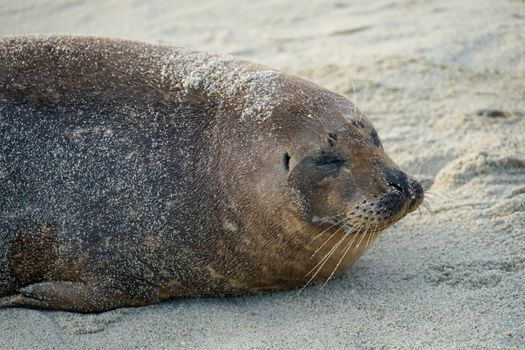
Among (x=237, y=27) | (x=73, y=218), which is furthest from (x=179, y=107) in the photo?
(x=237, y=27)

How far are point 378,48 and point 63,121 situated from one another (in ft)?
13.1

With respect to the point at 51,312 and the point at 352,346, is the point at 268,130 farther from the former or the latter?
the point at 51,312

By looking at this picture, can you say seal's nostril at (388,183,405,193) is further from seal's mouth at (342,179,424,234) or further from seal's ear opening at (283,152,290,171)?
seal's ear opening at (283,152,290,171)

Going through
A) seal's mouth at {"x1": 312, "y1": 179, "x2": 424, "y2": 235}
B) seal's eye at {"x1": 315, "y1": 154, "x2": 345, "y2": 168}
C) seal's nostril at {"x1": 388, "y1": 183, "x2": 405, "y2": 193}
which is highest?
seal's eye at {"x1": 315, "y1": 154, "x2": 345, "y2": 168}

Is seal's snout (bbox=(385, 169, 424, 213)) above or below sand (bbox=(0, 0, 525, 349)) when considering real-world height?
above

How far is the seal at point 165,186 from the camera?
4.26m

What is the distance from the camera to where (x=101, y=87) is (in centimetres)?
449

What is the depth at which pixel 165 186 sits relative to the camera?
4352 millimetres

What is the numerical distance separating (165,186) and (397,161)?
2114mm

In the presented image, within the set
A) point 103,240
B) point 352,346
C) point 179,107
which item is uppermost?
point 179,107

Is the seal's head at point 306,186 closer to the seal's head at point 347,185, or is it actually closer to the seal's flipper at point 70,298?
the seal's head at point 347,185

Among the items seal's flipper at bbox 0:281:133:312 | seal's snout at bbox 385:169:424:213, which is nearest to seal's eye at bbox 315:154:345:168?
seal's snout at bbox 385:169:424:213

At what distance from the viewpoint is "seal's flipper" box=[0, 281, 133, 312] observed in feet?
14.1

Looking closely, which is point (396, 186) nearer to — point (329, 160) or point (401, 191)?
point (401, 191)
